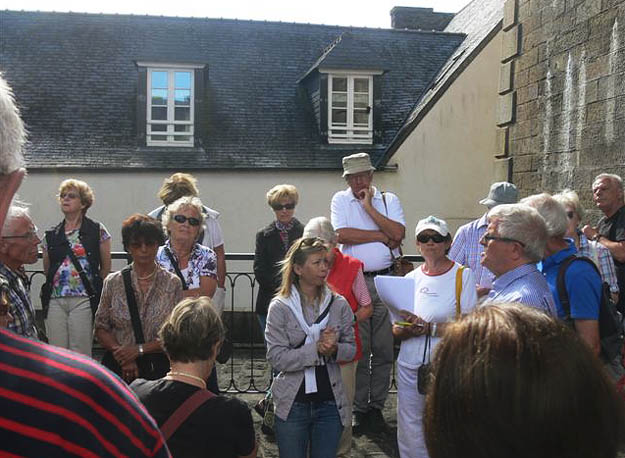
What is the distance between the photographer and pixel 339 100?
16.2 meters

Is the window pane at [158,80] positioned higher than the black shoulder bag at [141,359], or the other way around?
the window pane at [158,80]

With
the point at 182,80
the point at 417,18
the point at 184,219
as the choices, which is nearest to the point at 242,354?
the point at 184,219

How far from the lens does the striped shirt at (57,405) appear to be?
3.68 ft

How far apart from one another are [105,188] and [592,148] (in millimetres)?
10443

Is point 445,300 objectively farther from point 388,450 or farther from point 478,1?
point 478,1

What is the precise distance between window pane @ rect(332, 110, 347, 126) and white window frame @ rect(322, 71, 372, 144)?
0.39 ft

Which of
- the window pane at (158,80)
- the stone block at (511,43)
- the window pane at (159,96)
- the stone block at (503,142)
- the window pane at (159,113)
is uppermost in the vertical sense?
the window pane at (158,80)

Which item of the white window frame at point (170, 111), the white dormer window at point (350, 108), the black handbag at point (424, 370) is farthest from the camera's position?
the white dormer window at point (350, 108)

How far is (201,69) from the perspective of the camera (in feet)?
53.4

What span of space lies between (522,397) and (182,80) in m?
15.7

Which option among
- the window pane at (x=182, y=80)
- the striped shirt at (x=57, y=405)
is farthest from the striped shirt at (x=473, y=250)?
the window pane at (x=182, y=80)

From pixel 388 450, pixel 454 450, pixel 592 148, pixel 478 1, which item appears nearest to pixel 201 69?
pixel 478 1

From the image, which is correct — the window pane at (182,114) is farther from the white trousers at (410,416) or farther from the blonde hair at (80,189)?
the white trousers at (410,416)

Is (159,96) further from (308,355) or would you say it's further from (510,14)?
(308,355)
